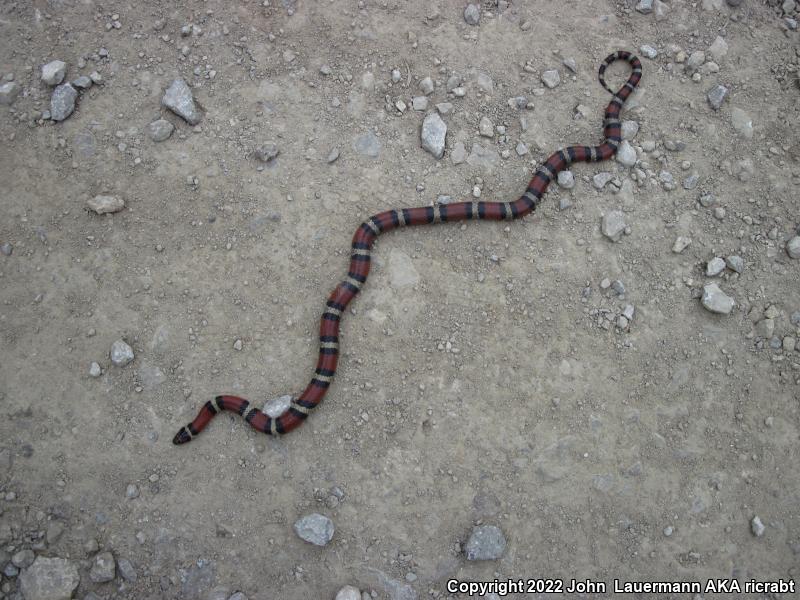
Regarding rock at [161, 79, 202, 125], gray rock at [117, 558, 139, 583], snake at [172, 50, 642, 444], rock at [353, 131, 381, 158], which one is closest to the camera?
gray rock at [117, 558, 139, 583]

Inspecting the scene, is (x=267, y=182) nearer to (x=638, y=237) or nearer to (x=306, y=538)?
(x=306, y=538)

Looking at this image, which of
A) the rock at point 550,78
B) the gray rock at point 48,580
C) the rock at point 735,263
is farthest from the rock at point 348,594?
the rock at point 550,78

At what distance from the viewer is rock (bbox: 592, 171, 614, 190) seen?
7.15 metres

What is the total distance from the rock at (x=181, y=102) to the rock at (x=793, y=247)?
7.55 m

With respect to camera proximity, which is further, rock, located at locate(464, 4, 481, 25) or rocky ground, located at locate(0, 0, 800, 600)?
rock, located at locate(464, 4, 481, 25)

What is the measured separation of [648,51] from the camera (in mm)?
7750

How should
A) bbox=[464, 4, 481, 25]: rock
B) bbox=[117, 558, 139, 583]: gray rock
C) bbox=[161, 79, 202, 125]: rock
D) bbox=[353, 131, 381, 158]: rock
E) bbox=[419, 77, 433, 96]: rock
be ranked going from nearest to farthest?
bbox=[117, 558, 139, 583]: gray rock
bbox=[161, 79, 202, 125]: rock
bbox=[353, 131, 381, 158]: rock
bbox=[419, 77, 433, 96]: rock
bbox=[464, 4, 481, 25]: rock

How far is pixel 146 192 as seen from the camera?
692 cm

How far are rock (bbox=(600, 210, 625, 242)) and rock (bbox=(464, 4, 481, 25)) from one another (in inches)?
129

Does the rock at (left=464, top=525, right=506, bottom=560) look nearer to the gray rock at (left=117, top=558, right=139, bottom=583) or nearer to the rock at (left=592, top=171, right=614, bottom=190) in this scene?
the gray rock at (left=117, top=558, right=139, bottom=583)

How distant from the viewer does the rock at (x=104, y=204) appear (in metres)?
6.70

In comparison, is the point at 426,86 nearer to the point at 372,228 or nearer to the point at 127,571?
the point at 372,228

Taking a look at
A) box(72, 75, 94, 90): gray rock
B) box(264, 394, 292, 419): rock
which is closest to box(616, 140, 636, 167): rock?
box(264, 394, 292, 419): rock

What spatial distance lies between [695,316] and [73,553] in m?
7.40
